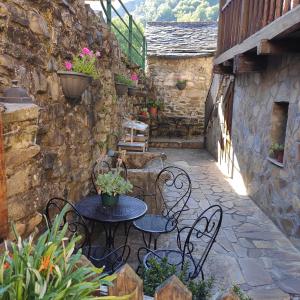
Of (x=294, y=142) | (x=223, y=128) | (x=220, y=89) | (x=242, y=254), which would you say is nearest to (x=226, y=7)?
(x=220, y=89)

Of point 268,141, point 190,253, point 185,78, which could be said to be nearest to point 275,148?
point 268,141

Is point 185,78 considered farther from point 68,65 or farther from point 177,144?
point 68,65

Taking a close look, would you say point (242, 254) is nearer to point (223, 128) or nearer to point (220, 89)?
point (223, 128)

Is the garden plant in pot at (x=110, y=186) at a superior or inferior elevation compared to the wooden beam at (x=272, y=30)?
inferior

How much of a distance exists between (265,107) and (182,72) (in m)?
6.72

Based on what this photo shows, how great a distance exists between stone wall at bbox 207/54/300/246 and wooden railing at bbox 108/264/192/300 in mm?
2749

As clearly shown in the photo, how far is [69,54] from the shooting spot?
9.48 ft

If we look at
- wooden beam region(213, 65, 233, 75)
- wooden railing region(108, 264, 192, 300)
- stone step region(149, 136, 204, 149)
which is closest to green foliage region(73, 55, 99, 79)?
wooden railing region(108, 264, 192, 300)

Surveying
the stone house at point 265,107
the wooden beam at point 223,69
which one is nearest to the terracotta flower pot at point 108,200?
the stone house at point 265,107

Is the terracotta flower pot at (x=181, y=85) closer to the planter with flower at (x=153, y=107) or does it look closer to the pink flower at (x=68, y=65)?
the planter with flower at (x=153, y=107)

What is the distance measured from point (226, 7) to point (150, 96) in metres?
5.21

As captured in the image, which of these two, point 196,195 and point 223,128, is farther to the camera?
point 223,128

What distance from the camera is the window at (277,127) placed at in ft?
13.9

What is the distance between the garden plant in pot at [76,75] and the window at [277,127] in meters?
2.78
